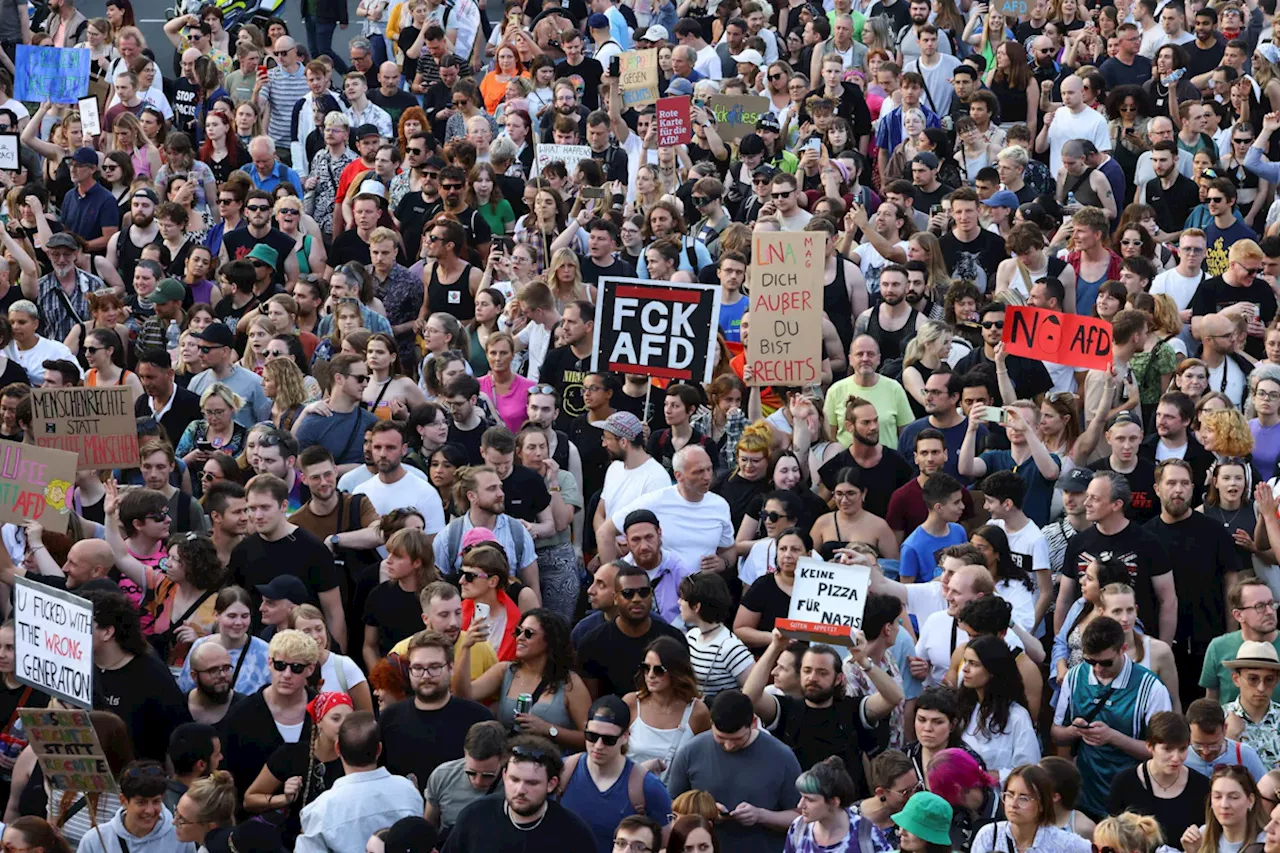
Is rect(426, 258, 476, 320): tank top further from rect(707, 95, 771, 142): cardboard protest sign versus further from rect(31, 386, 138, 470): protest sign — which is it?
rect(707, 95, 771, 142): cardboard protest sign

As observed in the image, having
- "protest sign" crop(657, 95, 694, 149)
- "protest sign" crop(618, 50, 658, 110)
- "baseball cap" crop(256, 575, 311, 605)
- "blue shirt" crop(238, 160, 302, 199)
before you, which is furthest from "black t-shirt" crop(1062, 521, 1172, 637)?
"blue shirt" crop(238, 160, 302, 199)

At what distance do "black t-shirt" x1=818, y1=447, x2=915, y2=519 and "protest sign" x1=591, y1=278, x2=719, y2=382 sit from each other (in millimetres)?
868

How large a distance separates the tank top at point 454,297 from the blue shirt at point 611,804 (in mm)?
6278

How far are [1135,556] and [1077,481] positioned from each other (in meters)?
0.57

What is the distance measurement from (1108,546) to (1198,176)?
5898mm

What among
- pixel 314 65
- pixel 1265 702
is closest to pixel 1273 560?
pixel 1265 702

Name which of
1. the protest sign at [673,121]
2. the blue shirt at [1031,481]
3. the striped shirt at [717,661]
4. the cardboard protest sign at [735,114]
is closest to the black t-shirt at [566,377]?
the blue shirt at [1031,481]

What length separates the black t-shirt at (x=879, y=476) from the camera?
38.0 feet

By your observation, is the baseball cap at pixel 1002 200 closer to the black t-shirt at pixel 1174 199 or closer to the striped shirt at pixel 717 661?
the black t-shirt at pixel 1174 199

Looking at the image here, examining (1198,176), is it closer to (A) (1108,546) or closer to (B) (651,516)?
(A) (1108,546)

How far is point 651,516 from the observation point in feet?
34.5

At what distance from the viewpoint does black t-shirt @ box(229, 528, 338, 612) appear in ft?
33.0

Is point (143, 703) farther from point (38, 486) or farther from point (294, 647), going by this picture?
point (38, 486)

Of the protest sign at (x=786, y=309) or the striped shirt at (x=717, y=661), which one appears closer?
the striped shirt at (x=717, y=661)
